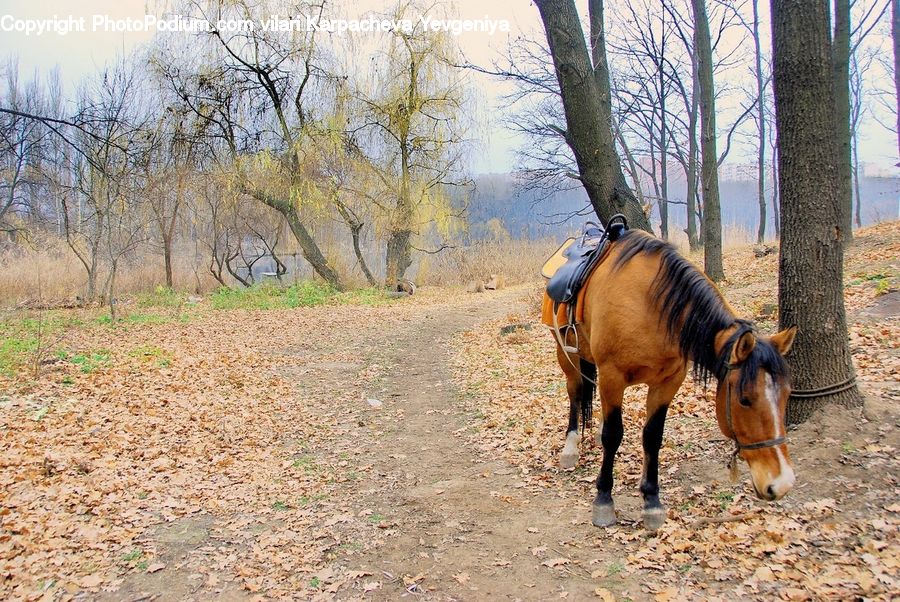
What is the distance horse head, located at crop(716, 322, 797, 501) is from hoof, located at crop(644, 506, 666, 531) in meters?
0.75

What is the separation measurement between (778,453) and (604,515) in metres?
1.25

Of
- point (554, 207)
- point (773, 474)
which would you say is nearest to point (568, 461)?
point (773, 474)

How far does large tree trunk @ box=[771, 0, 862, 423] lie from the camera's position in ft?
11.9

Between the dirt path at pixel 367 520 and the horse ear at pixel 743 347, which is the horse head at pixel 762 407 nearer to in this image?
the horse ear at pixel 743 347

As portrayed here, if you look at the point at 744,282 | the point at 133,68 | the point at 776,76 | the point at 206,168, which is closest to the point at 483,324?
the point at 744,282

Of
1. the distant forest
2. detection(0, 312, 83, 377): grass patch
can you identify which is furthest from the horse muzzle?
the distant forest

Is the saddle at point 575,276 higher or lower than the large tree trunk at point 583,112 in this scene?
lower

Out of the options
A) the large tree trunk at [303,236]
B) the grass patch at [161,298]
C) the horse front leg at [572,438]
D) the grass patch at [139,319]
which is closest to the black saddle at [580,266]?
the horse front leg at [572,438]

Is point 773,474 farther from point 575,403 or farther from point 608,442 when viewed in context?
point 575,403

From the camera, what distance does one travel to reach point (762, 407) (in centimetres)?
271

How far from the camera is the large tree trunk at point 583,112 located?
6.28m

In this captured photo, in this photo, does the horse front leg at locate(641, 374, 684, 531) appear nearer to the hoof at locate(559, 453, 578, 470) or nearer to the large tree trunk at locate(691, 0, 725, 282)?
the hoof at locate(559, 453, 578, 470)

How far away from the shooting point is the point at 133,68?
17.6 meters

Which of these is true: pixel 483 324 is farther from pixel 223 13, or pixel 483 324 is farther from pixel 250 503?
pixel 223 13
